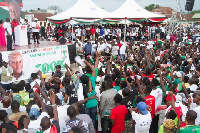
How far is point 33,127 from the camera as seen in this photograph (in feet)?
11.3

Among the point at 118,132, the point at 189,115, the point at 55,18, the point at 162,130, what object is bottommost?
the point at 118,132

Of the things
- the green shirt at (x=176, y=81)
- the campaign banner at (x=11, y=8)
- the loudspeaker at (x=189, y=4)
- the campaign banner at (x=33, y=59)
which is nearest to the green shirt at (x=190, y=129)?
the green shirt at (x=176, y=81)

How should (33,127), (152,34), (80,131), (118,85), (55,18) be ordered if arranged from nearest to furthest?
(80,131), (33,127), (118,85), (55,18), (152,34)

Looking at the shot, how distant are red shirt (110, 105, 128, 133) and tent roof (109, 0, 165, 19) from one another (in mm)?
12921

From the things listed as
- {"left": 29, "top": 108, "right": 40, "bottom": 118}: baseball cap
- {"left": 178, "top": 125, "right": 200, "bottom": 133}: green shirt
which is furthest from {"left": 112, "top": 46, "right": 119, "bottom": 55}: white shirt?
{"left": 178, "top": 125, "right": 200, "bottom": 133}: green shirt

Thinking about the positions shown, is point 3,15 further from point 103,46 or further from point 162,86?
Result: point 162,86

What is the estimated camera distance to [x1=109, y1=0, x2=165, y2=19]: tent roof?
657 inches

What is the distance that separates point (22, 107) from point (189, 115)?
280 centimetres

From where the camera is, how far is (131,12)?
17.2 metres

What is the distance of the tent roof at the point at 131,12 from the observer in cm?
1669

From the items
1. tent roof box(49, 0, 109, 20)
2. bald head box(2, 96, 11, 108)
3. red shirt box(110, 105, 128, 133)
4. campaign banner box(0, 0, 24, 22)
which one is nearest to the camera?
bald head box(2, 96, 11, 108)

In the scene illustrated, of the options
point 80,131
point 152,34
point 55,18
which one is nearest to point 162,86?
point 80,131

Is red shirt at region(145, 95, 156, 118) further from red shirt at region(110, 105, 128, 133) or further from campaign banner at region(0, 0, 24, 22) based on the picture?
campaign banner at region(0, 0, 24, 22)

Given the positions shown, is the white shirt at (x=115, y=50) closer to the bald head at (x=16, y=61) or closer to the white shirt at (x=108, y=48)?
the white shirt at (x=108, y=48)
